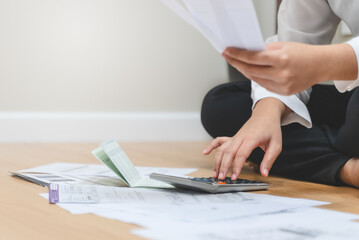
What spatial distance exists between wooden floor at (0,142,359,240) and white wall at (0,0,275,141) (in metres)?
0.21

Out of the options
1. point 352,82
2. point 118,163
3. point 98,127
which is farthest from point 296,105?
point 98,127

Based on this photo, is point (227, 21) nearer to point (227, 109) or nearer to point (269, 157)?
point (269, 157)

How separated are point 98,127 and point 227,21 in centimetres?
130

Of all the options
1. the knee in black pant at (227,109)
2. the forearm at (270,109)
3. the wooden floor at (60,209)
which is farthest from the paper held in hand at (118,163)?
the knee in black pant at (227,109)

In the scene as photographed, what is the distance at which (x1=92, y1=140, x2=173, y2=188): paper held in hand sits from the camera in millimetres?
801

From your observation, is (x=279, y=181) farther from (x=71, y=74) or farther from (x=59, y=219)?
(x=71, y=74)

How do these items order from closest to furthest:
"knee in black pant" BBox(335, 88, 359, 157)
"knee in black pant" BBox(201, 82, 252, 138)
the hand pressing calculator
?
the hand pressing calculator, "knee in black pant" BBox(335, 88, 359, 157), "knee in black pant" BBox(201, 82, 252, 138)

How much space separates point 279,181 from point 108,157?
0.38 meters

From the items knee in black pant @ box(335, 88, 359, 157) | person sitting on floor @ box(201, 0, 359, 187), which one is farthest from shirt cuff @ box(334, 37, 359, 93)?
knee in black pant @ box(335, 88, 359, 157)

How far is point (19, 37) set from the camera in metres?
1.69

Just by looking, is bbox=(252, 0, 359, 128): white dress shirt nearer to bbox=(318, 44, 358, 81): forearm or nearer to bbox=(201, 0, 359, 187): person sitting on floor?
bbox=(201, 0, 359, 187): person sitting on floor

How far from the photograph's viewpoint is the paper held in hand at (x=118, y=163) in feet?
2.63

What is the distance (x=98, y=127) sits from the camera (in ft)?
5.93

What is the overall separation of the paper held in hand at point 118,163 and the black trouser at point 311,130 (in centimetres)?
34
